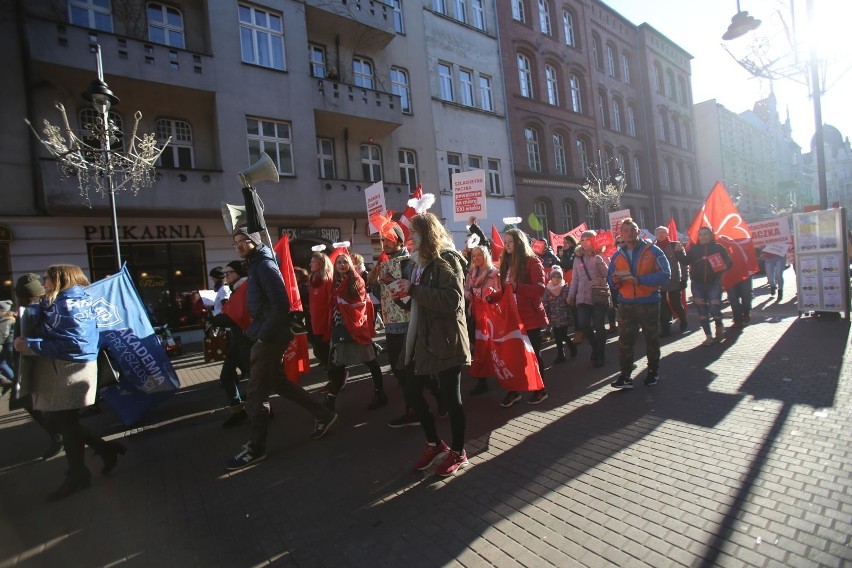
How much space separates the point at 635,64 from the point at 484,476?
38.5m

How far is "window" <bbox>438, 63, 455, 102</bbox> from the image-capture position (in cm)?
2005

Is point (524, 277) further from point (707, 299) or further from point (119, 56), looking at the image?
point (119, 56)

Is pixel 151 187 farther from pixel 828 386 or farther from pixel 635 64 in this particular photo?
pixel 635 64

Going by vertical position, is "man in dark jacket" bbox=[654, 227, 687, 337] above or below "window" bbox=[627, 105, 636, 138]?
below

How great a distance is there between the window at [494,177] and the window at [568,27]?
11.4 m

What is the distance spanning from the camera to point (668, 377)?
18.0 ft

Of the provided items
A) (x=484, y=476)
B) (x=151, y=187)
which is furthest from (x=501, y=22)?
(x=484, y=476)

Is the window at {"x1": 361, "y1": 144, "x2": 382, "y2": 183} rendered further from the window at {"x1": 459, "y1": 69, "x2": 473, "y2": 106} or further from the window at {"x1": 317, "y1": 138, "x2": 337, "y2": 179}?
the window at {"x1": 459, "y1": 69, "x2": 473, "y2": 106}

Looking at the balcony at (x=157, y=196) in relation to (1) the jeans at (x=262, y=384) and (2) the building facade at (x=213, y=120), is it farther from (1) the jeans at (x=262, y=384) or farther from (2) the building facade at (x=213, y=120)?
(1) the jeans at (x=262, y=384)

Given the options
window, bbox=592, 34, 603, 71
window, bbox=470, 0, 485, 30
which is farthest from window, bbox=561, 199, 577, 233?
window, bbox=592, 34, 603, 71

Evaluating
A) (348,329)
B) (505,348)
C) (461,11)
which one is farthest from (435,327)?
(461,11)

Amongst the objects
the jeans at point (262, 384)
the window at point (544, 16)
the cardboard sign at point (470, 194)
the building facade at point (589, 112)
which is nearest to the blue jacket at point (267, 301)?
the jeans at point (262, 384)

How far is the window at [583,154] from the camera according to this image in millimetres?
27059

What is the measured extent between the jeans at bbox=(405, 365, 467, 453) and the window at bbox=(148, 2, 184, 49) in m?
13.7
